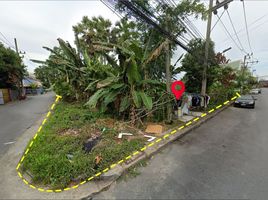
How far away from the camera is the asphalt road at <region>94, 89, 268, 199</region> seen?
2.74 m

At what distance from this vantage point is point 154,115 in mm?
6668

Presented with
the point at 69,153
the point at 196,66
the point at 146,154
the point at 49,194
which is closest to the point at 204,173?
the point at 146,154

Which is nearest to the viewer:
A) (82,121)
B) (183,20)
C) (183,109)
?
(82,121)

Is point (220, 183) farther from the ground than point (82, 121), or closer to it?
closer to it

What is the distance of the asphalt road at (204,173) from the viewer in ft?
8.98

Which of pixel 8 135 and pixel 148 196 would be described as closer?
pixel 148 196

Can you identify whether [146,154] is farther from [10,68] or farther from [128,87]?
[10,68]

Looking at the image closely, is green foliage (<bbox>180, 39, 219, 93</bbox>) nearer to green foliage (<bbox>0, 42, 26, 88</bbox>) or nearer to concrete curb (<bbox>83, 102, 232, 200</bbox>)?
concrete curb (<bbox>83, 102, 232, 200</bbox>)

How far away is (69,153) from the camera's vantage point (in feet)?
12.7

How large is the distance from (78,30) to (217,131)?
14.4 m

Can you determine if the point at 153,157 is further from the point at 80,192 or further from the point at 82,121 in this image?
the point at 82,121

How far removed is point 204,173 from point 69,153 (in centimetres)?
357

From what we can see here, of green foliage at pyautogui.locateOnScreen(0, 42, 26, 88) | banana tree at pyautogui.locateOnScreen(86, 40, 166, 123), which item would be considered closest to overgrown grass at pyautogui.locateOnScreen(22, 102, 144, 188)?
banana tree at pyautogui.locateOnScreen(86, 40, 166, 123)

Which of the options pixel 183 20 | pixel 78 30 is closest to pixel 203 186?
pixel 183 20
